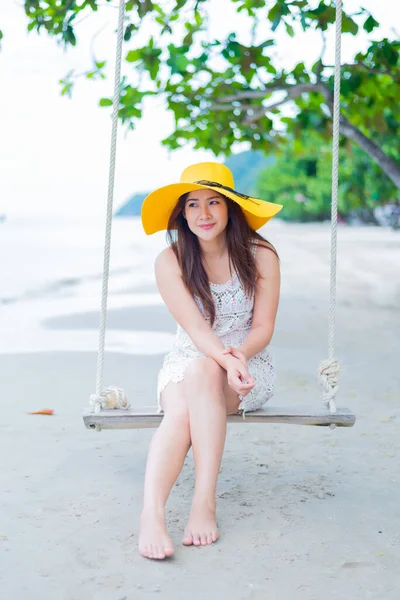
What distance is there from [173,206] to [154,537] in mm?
1103

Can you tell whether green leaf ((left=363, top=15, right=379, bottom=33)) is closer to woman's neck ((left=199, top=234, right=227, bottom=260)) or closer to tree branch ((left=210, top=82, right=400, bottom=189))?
tree branch ((left=210, top=82, right=400, bottom=189))

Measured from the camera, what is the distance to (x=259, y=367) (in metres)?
2.73

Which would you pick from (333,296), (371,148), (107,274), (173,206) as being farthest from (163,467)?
(371,148)

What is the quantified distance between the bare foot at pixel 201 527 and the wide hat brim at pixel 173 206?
3.10 feet

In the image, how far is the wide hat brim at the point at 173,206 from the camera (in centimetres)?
266

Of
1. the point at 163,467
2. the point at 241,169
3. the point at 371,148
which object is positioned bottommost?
the point at 163,467

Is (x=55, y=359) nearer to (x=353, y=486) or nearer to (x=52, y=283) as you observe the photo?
(x=353, y=486)

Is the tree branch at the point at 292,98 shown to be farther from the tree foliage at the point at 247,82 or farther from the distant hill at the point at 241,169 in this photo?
the distant hill at the point at 241,169

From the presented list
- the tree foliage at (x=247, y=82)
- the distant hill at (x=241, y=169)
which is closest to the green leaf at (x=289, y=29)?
the tree foliage at (x=247, y=82)

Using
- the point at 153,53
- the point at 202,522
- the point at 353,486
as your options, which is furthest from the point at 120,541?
the point at 153,53

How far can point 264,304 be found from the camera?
2727 millimetres

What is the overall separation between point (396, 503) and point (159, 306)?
579 cm

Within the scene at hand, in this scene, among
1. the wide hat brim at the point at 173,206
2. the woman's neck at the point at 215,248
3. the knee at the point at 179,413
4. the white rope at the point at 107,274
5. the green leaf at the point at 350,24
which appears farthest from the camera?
the green leaf at the point at 350,24

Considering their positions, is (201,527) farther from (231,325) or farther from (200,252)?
(200,252)
